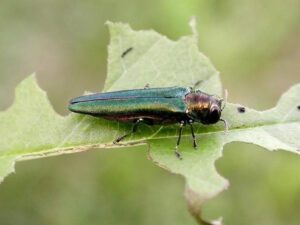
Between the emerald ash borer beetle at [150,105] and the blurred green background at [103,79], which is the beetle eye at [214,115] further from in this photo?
the blurred green background at [103,79]

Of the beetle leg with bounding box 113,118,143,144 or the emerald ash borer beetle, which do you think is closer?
the beetle leg with bounding box 113,118,143,144

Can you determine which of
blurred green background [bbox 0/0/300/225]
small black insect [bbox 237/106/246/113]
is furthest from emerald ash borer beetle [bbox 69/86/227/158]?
blurred green background [bbox 0/0/300/225]

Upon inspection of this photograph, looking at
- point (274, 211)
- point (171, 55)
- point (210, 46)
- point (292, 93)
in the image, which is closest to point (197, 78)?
point (171, 55)

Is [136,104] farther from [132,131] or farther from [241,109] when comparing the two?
[241,109]

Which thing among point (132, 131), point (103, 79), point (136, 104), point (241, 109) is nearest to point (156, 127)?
point (132, 131)

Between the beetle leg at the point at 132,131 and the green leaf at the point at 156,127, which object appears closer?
the green leaf at the point at 156,127

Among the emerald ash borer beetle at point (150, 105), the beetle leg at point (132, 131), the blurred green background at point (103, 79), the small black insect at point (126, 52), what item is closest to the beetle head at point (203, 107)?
the emerald ash borer beetle at point (150, 105)

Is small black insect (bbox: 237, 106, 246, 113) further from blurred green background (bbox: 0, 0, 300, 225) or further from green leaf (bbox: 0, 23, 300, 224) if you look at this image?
blurred green background (bbox: 0, 0, 300, 225)

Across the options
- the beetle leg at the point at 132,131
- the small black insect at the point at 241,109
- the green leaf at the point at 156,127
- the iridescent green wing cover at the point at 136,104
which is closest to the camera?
the green leaf at the point at 156,127
